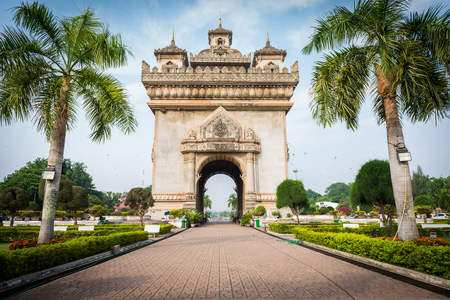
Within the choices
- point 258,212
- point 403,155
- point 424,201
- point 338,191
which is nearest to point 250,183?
point 258,212

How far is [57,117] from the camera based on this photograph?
888 centimetres

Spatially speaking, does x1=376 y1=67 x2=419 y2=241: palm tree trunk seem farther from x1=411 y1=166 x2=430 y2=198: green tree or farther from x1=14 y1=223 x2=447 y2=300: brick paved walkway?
x1=411 y1=166 x2=430 y2=198: green tree

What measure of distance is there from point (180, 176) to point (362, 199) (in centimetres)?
1990

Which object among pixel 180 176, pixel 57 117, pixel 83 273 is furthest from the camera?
pixel 180 176

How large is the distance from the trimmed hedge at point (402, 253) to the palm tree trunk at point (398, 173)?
1079 millimetres

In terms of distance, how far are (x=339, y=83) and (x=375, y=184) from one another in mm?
5259

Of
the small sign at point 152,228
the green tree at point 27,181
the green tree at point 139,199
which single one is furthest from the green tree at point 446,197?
the green tree at point 27,181

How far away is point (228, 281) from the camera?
5941 millimetres

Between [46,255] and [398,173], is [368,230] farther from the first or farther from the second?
[46,255]

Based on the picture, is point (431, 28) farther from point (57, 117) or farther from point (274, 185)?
point (274, 185)

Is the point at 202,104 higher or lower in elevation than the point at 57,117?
higher

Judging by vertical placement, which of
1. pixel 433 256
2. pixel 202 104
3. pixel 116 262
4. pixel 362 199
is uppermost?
pixel 202 104

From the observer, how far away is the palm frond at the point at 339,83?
9.10 m

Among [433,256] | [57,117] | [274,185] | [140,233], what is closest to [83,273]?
[57,117]
